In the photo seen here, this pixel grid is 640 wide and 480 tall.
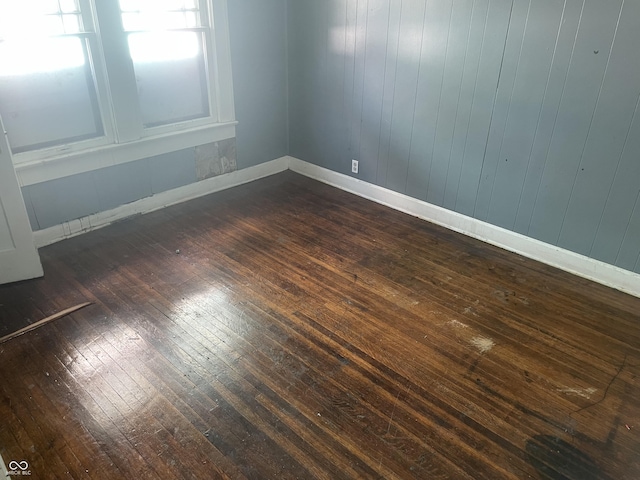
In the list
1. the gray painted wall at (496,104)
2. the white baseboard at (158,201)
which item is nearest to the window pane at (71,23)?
the white baseboard at (158,201)

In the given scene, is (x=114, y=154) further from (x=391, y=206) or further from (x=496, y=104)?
(x=496, y=104)

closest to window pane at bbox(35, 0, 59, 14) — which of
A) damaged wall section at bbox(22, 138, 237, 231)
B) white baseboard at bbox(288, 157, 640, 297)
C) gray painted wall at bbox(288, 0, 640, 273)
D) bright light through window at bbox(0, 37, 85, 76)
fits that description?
bright light through window at bbox(0, 37, 85, 76)

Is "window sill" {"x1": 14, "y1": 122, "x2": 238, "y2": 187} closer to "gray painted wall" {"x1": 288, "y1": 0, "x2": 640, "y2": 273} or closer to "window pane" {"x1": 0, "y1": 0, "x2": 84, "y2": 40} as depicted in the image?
"window pane" {"x1": 0, "y1": 0, "x2": 84, "y2": 40}

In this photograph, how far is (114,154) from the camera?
3.57 meters

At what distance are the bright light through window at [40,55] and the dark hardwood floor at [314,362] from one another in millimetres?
1221

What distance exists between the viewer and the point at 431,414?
2.11 m

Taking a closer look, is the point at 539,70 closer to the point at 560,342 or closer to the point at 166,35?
the point at 560,342

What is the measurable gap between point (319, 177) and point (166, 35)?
187 centimetres

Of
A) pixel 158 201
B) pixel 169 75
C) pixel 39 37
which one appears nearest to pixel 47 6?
pixel 39 37

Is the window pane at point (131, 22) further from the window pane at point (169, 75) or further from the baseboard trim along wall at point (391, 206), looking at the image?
the baseboard trim along wall at point (391, 206)

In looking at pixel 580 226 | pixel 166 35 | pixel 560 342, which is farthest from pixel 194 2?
pixel 560 342

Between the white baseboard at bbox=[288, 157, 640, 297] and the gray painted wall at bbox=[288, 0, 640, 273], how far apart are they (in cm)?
6

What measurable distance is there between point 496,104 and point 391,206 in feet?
4.14

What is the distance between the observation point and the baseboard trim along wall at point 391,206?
10.1 feet
